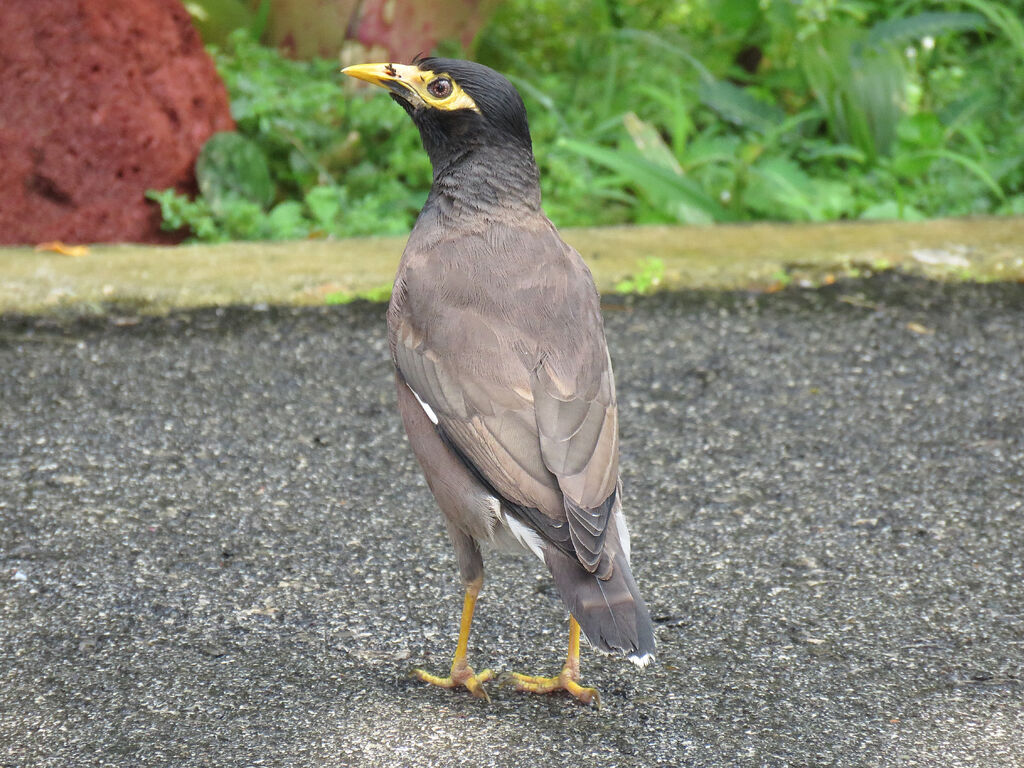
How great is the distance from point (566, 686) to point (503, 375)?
2.47ft

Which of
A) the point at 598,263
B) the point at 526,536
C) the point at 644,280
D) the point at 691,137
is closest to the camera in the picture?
the point at 526,536

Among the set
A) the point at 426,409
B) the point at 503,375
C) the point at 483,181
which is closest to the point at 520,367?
the point at 503,375

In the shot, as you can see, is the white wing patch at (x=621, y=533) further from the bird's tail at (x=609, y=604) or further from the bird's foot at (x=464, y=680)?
the bird's foot at (x=464, y=680)

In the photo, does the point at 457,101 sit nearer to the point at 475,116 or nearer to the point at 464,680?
the point at 475,116

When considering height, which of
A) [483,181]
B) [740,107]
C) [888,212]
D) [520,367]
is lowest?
[888,212]

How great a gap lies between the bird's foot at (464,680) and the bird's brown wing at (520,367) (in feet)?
1.60

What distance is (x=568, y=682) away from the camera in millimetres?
3092

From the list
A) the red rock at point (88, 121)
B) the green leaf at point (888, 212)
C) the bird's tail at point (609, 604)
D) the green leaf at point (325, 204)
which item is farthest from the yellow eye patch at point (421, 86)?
the green leaf at point (888, 212)

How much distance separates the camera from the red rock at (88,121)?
6.00m

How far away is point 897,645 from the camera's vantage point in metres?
3.29

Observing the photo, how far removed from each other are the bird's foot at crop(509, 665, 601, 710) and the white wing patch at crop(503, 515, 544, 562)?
36 cm

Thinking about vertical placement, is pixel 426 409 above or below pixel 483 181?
below

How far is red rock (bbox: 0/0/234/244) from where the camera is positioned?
6000 millimetres

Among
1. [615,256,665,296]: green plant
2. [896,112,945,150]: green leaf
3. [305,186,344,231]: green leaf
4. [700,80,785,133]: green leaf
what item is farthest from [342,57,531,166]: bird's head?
[896,112,945,150]: green leaf
